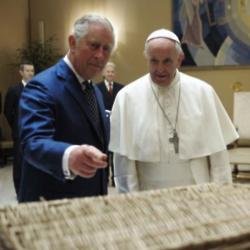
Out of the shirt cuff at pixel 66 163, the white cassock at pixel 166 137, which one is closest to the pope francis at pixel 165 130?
the white cassock at pixel 166 137

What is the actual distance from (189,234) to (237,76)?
26.7 feet

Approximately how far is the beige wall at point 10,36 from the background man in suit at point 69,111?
8.19m

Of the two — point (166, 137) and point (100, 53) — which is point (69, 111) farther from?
point (166, 137)

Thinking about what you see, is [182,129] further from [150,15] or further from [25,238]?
[150,15]

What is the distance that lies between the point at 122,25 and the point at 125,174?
734 cm

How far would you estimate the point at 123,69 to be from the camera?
31.6 ft

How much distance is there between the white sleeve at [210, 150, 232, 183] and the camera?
252 centimetres

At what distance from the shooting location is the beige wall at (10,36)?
10.0 m

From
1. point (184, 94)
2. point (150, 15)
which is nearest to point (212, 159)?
point (184, 94)

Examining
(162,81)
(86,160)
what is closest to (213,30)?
(162,81)

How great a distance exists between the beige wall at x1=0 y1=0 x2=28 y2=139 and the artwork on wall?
3306 mm

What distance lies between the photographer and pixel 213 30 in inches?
347

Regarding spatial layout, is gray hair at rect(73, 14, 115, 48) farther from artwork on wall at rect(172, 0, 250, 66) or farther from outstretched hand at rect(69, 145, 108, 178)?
artwork on wall at rect(172, 0, 250, 66)

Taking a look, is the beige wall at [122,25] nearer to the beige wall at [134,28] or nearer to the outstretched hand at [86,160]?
the beige wall at [134,28]
